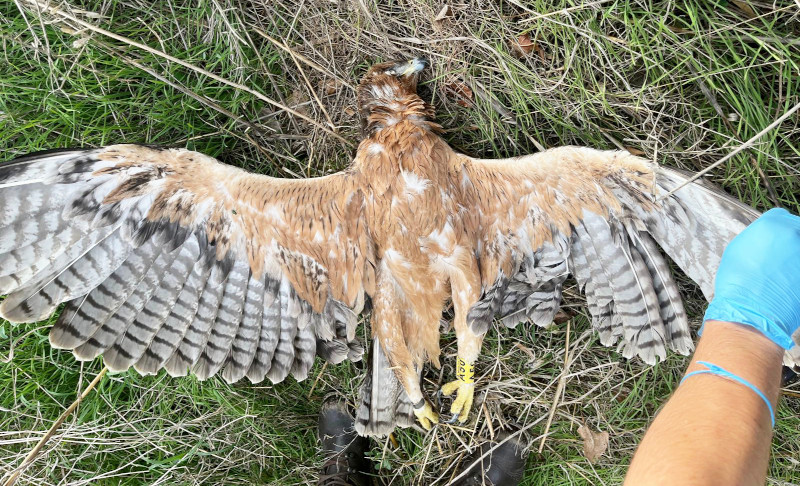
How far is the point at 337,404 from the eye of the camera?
331cm

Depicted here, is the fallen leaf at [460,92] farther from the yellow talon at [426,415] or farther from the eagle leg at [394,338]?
the yellow talon at [426,415]

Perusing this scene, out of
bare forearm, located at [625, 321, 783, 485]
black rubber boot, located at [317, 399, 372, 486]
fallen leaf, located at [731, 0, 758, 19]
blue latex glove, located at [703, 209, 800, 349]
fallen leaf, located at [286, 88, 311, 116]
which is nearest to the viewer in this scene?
bare forearm, located at [625, 321, 783, 485]

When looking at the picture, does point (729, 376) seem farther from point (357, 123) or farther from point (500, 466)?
point (357, 123)

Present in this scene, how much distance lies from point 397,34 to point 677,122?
163 cm

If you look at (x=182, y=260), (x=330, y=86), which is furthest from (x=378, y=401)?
(x=330, y=86)

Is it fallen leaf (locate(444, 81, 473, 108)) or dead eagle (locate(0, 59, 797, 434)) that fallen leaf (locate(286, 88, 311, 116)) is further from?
fallen leaf (locate(444, 81, 473, 108))

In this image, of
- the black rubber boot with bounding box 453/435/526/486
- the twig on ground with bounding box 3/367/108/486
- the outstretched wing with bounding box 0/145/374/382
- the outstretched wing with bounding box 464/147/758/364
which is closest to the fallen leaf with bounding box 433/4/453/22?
the outstretched wing with bounding box 464/147/758/364

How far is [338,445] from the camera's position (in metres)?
3.30

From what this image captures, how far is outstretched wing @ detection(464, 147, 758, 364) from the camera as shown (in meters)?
2.33

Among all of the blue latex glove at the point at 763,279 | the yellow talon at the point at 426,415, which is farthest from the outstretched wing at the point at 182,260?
the blue latex glove at the point at 763,279

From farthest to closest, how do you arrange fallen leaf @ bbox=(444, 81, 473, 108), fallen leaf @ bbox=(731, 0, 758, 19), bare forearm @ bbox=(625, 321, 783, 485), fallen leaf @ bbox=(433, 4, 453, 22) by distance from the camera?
1. fallen leaf @ bbox=(444, 81, 473, 108)
2. fallen leaf @ bbox=(433, 4, 453, 22)
3. fallen leaf @ bbox=(731, 0, 758, 19)
4. bare forearm @ bbox=(625, 321, 783, 485)

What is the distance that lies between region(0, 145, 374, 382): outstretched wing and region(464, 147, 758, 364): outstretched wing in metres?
0.69

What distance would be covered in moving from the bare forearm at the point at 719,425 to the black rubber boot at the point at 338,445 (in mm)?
1874

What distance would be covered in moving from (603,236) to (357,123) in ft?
4.97
